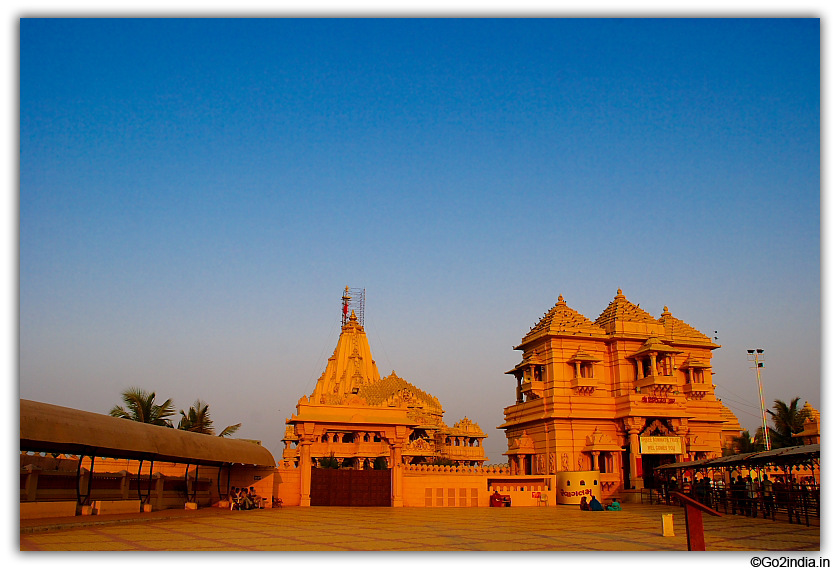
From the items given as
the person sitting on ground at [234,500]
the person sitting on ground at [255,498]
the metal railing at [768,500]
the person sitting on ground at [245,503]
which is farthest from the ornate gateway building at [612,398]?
the person sitting on ground at [234,500]

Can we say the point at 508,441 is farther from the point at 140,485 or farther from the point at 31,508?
the point at 31,508

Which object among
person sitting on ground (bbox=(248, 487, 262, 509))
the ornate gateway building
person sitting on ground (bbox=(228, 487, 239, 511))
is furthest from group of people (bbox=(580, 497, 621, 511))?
person sitting on ground (bbox=(228, 487, 239, 511))

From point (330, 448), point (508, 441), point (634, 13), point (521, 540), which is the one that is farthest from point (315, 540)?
point (508, 441)

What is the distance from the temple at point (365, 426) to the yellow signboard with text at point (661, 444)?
9.98 m

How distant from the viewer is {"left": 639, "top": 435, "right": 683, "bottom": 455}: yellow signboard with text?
3158cm

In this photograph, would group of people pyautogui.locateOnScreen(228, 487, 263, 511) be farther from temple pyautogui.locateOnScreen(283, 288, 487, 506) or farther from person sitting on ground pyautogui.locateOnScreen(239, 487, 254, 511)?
temple pyautogui.locateOnScreen(283, 288, 487, 506)

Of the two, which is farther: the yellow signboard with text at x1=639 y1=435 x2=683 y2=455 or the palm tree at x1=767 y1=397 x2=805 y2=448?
the palm tree at x1=767 y1=397 x2=805 y2=448

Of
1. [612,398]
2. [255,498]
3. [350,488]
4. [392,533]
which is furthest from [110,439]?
[612,398]

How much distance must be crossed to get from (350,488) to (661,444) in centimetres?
1532

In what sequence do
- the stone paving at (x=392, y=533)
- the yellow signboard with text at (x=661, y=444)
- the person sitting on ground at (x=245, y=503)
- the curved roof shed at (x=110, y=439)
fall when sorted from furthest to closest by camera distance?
1. the yellow signboard with text at (x=661, y=444)
2. the person sitting on ground at (x=245, y=503)
3. the curved roof shed at (x=110, y=439)
4. the stone paving at (x=392, y=533)

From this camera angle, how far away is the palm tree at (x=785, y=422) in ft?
127

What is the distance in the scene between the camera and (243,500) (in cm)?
2286

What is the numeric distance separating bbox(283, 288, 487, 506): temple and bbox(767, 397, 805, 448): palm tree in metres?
17.1

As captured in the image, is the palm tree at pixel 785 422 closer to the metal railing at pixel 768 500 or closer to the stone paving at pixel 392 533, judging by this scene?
the metal railing at pixel 768 500
